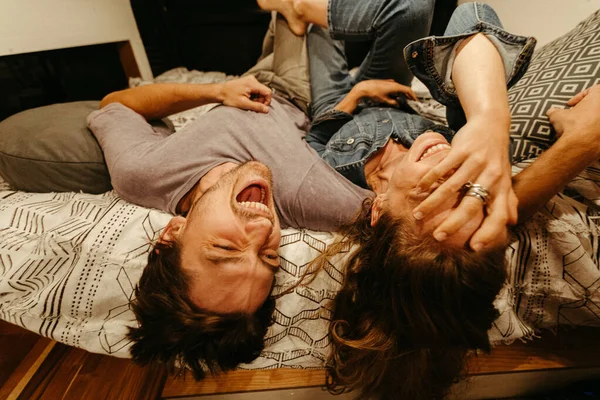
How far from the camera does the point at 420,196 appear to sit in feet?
2.35

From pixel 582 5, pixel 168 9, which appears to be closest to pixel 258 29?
pixel 168 9

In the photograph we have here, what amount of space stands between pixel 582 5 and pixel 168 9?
2213mm

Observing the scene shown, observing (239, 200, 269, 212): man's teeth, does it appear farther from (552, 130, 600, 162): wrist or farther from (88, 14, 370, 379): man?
(552, 130, 600, 162): wrist

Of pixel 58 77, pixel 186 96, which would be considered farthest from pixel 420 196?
pixel 58 77

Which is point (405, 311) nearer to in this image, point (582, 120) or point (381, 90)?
point (582, 120)

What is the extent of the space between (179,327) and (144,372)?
12.9 inches

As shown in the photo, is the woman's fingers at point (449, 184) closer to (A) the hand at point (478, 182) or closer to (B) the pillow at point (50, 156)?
(A) the hand at point (478, 182)

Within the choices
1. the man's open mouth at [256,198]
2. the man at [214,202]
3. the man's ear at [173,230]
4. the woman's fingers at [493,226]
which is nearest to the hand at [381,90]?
the man at [214,202]

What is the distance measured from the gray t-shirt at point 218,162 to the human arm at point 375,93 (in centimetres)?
31

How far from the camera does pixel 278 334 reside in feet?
2.77

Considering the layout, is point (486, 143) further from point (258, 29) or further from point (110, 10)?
point (110, 10)

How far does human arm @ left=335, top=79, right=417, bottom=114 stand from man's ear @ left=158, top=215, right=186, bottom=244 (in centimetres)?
75

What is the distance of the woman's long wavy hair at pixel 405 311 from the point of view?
2.20ft

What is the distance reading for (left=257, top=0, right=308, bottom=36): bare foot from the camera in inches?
51.2
